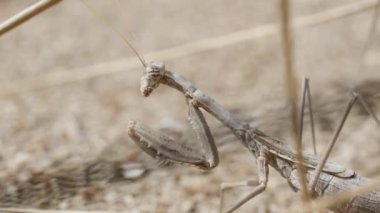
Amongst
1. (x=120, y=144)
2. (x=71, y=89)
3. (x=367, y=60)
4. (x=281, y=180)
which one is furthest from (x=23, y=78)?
(x=367, y=60)

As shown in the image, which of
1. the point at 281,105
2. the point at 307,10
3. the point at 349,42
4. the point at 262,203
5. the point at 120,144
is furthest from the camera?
the point at 307,10

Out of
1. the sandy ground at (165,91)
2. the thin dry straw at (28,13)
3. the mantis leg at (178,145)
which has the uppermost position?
the sandy ground at (165,91)

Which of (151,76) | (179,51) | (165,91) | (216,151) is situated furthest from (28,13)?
(165,91)

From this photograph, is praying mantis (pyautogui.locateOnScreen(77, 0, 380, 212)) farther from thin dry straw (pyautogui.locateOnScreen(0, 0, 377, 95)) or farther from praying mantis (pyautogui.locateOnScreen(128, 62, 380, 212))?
thin dry straw (pyautogui.locateOnScreen(0, 0, 377, 95))

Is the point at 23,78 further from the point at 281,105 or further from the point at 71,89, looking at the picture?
the point at 281,105

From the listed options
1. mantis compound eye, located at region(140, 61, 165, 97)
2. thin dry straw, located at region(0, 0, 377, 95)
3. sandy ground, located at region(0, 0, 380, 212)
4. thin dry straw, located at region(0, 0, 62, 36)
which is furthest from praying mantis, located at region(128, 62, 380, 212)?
thin dry straw, located at region(0, 0, 377, 95)

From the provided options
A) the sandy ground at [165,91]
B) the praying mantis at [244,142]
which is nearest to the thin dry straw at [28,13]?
the sandy ground at [165,91]

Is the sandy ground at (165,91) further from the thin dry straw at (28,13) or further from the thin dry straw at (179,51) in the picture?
the thin dry straw at (28,13)
